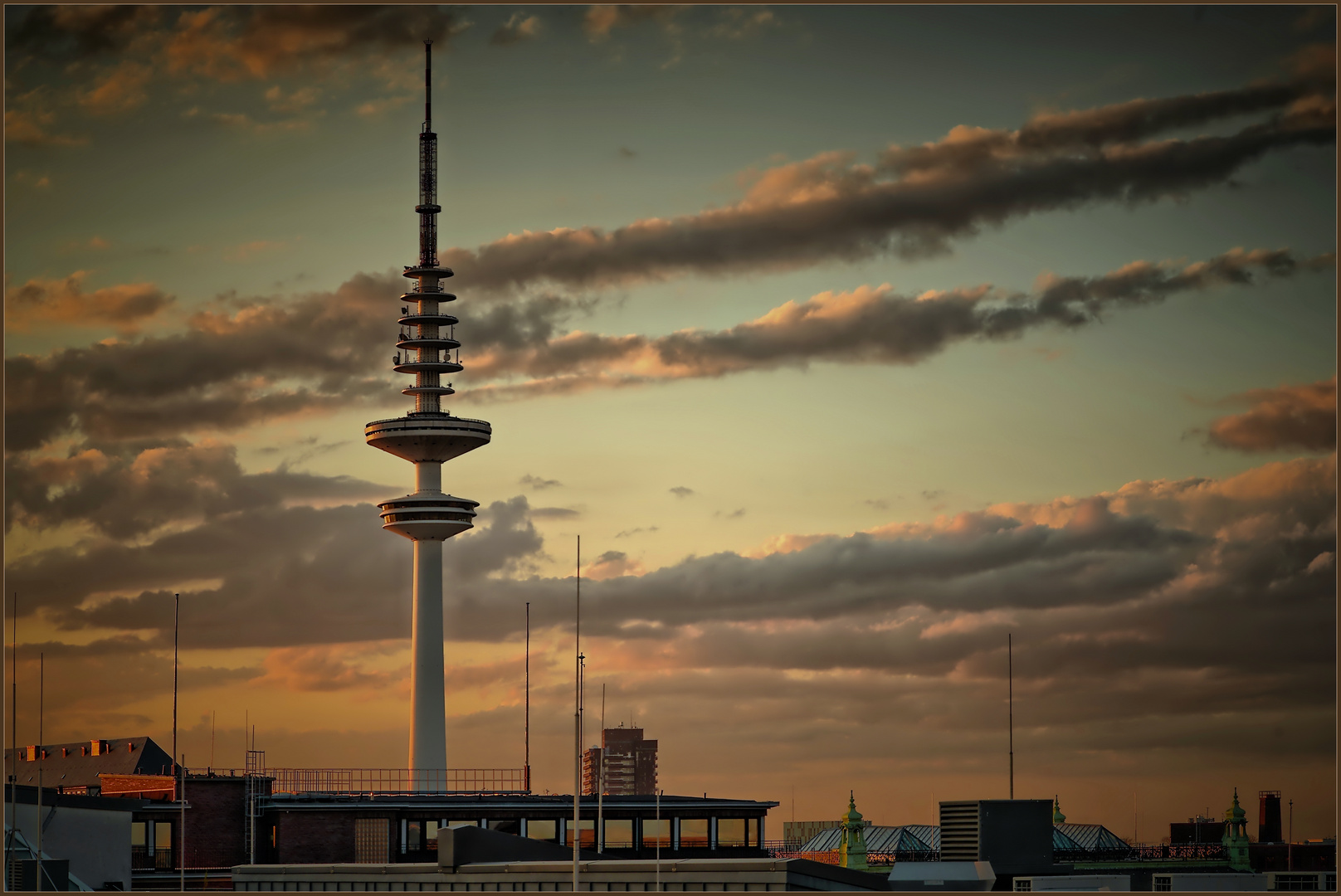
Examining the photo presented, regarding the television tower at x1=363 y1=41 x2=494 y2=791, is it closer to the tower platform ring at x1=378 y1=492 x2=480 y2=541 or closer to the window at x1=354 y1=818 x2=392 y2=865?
the tower platform ring at x1=378 y1=492 x2=480 y2=541

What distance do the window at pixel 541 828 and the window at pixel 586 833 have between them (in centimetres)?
90

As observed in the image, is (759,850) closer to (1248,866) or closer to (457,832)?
(457,832)

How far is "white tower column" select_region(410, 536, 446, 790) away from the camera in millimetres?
155125

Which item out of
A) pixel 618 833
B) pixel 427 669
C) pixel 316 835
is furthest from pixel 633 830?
pixel 427 669

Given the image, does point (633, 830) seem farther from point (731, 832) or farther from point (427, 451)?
point (427, 451)

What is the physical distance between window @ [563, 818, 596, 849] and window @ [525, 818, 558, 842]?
35.3 inches

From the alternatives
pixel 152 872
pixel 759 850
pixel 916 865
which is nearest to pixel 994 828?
pixel 916 865

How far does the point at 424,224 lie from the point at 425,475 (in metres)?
23.0

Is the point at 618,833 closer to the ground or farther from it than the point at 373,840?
closer to the ground

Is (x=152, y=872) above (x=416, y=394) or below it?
below

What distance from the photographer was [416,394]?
163 meters

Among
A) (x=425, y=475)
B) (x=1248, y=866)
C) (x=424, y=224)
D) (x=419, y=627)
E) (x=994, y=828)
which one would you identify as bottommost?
(x=1248, y=866)

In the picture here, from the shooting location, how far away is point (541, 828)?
354ft

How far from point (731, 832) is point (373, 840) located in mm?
21612
